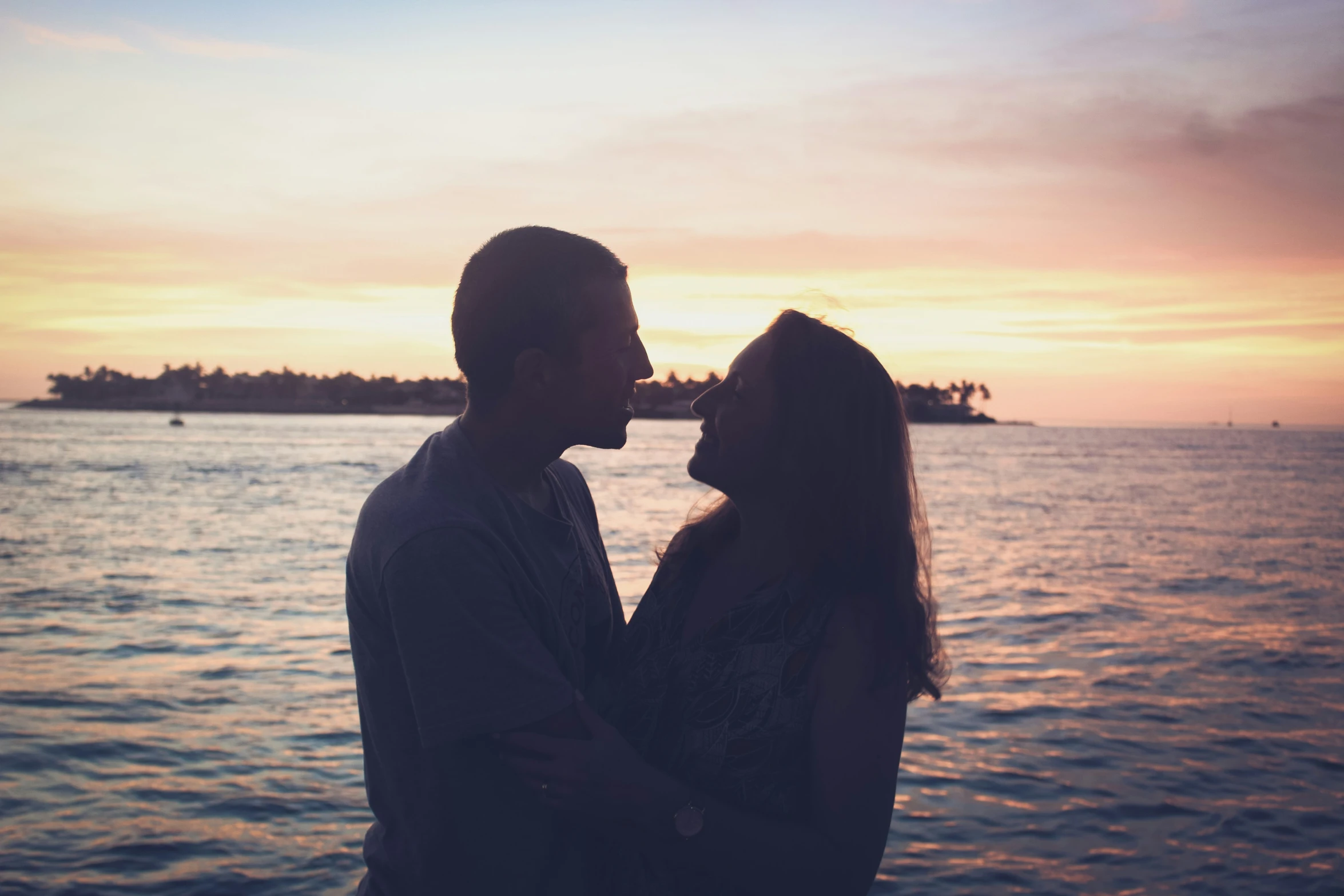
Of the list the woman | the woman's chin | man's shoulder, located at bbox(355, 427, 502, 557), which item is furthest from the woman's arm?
the woman's chin

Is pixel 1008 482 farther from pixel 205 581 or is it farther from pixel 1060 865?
pixel 1060 865

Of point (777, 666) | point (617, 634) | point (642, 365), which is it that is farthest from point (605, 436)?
point (777, 666)

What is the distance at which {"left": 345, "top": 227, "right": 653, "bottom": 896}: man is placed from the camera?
197 centimetres

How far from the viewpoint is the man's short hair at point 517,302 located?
7.70 feet

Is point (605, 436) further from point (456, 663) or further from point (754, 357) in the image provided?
point (456, 663)

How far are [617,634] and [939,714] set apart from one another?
29.6 feet

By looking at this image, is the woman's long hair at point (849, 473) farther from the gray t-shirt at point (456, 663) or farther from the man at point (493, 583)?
the gray t-shirt at point (456, 663)

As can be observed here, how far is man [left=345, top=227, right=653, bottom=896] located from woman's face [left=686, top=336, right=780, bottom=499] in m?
0.25

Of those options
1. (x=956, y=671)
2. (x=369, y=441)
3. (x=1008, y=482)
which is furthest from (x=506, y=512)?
(x=369, y=441)

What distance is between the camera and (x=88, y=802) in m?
7.93

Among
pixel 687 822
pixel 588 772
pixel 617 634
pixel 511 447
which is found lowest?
pixel 687 822

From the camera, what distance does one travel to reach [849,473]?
2.38 metres

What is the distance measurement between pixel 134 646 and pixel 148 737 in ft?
14.2

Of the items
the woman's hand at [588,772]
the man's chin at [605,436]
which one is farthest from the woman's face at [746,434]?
the woman's hand at [588,772]
